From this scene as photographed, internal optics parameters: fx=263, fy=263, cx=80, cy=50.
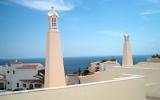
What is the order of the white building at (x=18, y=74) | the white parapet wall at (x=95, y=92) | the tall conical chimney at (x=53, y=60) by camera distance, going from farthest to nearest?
the white building at (x=18, y=74) → the tall conical chimney at (x=53, y=60) → the white parapet wall at (x=95, y=92)

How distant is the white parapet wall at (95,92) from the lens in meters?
4.91

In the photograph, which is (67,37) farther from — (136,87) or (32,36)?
(136,87)

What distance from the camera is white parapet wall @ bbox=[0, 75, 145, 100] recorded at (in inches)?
193

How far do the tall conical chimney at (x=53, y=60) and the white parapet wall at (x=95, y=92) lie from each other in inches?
48.1

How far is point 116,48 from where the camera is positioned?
17172 millimetres

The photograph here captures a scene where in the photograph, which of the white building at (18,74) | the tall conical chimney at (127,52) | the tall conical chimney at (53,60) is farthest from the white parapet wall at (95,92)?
Answer: the white building at (18,74)

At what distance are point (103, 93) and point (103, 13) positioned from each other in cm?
1181

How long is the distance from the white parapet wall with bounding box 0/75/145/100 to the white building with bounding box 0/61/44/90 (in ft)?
61.9

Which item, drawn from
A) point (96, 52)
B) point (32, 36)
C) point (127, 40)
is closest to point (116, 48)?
point (96, 52)

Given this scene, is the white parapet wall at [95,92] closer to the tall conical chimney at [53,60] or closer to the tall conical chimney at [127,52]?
the tall conical chimney at [53,60]

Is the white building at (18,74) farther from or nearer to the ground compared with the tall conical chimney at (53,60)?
nearer to the ground

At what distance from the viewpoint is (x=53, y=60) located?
6.86 metres

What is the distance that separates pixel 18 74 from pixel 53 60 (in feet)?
70.8

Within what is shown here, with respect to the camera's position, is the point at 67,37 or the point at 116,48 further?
the point at 116,48
